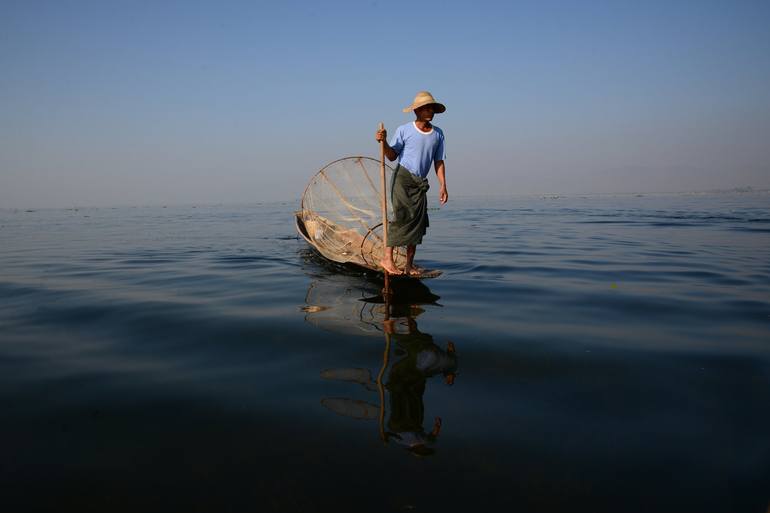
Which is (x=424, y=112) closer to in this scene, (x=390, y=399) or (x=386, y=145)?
(x=386, y=145)

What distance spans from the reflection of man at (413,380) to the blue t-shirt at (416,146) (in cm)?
232

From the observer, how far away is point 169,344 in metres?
3.40

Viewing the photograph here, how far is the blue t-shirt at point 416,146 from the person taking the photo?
545cm

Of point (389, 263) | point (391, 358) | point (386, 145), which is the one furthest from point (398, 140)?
point (391, 358)

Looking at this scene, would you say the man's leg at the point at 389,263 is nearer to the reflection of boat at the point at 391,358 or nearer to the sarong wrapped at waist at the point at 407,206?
the sarong wrapped at waist at the point at 407,206

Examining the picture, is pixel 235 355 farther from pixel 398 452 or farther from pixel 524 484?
pixel 524 484

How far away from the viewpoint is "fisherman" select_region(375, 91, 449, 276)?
17.8ft

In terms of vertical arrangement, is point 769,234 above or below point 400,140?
below

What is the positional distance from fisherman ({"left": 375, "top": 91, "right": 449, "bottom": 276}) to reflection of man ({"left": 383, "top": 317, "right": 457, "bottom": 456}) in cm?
182

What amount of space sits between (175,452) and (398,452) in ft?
3.18

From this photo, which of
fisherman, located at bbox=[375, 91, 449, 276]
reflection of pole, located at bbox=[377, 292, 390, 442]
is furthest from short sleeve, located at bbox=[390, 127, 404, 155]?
reflection of pole, located at bbox=[377, 292, 390, 442]

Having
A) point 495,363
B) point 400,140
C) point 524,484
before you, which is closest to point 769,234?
point 400,140

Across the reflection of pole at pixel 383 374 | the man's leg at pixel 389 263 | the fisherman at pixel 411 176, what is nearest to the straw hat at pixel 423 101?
the fisherman at pixel 411 176

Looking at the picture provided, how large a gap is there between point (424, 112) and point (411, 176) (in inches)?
30.2
